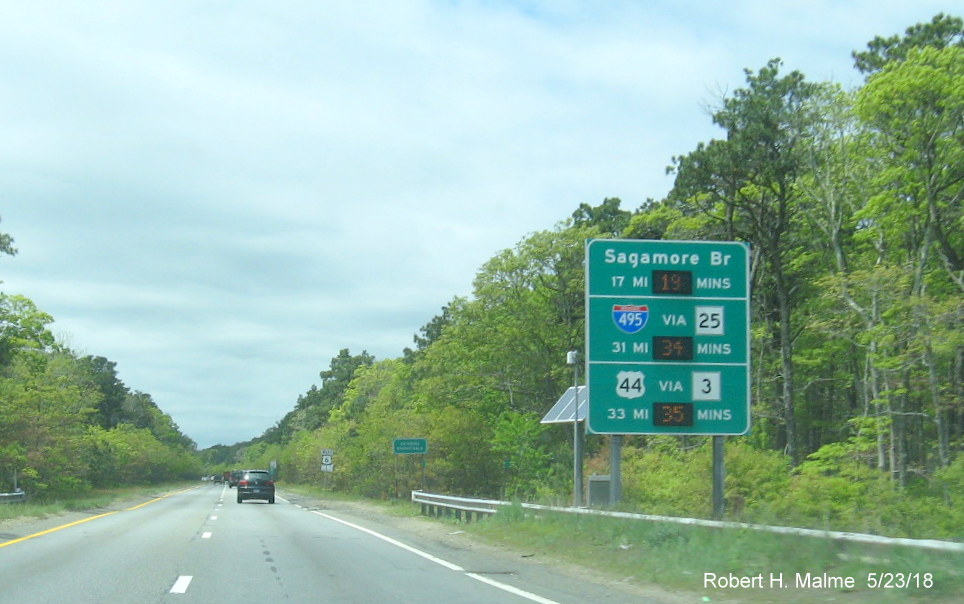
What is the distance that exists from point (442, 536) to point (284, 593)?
12.0 meters

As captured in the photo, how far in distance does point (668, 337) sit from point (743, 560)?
6.01 meters

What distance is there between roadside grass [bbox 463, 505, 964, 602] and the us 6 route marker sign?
7.46 ft

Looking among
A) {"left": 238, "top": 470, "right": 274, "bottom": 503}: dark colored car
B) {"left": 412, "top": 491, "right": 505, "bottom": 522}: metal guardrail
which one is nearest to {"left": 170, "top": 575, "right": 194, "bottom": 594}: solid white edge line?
{"left": 412, "top": 491, "right": 505, "bottom": 522}: metal guardrail

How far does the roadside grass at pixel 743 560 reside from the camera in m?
9.75

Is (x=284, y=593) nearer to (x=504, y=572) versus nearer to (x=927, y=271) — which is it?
(x=504, y=572)

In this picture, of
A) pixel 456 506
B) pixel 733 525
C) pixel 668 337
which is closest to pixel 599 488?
pixel 668 337

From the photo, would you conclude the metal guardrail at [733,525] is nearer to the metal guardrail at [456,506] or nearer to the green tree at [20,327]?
the metal guardrail at [456,506]

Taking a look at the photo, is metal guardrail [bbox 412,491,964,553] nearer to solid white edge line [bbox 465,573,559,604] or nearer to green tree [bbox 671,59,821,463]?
solid white edge line [bbox 465,573,559,604]

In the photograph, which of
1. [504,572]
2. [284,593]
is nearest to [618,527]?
[504,572]

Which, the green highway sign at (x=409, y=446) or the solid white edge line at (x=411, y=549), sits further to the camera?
the green highway sign at (x=409, y=446)

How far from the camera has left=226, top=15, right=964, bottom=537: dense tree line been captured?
102 ft

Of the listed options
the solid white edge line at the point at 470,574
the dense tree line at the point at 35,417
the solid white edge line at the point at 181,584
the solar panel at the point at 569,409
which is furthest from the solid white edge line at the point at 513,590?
the dense tree line at the point at 35,417

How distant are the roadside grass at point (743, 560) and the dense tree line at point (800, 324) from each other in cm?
147

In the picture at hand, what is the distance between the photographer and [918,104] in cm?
3378
